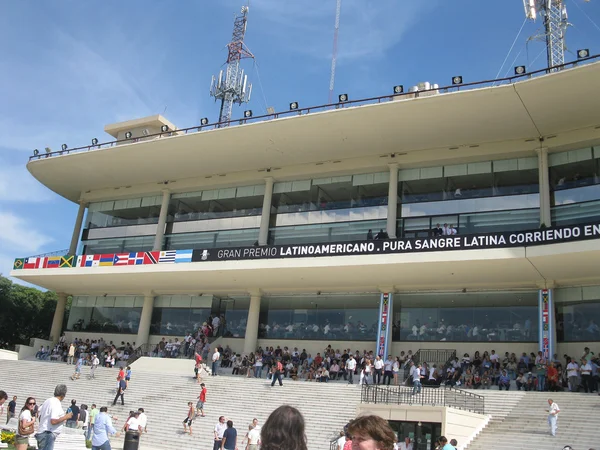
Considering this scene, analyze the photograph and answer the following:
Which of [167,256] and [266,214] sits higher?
[266,214]

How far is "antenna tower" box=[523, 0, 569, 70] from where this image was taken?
33.7m

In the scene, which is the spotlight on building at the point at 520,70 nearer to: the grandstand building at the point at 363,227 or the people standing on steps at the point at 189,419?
the grandstand building at the point at 363,227

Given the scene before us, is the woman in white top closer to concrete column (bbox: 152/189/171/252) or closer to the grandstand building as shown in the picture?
the grandstand building

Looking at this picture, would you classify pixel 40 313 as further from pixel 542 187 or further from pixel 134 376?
pixel 542 187

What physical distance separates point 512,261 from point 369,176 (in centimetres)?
992

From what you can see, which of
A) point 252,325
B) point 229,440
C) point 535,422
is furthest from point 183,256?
point 535,422

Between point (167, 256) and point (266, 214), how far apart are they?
5909mm

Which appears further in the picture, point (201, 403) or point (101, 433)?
point (201, 403)

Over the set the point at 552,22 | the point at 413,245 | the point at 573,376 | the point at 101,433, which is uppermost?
the point at 552,22

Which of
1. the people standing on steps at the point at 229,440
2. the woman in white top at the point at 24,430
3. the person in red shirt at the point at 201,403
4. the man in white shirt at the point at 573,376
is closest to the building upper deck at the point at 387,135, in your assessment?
the man in white shirt at the point at 573,376

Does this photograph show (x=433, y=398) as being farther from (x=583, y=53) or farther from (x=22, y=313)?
(x=22, y=313)

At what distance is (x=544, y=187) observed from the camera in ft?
94.7

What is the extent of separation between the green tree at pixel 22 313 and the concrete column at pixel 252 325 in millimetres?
23478

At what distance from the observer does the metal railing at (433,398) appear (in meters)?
20.6
